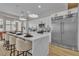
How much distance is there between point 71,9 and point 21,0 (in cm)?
122

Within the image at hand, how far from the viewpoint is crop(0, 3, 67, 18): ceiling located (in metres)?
2.34

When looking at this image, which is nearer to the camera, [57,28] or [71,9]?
[71,9]

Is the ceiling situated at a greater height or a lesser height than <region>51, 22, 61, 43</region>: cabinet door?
greater

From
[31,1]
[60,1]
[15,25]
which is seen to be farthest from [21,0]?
[60,1]

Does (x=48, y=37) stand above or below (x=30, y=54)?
above

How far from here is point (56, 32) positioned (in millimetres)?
2463

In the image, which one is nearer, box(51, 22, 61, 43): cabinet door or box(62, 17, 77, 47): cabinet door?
box(62, 17, 77, 47): cabinet door

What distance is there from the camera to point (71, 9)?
2.31 meters

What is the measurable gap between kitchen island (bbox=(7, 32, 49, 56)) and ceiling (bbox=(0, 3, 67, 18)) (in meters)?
0.49

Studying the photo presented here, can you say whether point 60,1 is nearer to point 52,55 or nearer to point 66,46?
point 66,46

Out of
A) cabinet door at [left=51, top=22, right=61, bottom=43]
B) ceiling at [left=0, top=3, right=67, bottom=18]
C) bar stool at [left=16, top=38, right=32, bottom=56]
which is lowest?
bar stool at [left=16, top=38, right=32, bottom=56]

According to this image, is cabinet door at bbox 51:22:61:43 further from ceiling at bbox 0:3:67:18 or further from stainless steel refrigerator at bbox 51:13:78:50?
ceiling at bbox 0:3:67:18

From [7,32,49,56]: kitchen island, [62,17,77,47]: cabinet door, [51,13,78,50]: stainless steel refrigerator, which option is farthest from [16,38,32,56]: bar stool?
[62,17,77,47]: cabinet door

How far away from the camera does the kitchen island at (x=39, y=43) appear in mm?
2385
